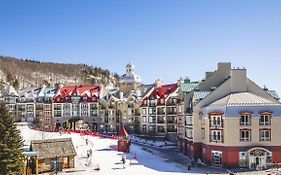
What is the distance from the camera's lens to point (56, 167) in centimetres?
4912

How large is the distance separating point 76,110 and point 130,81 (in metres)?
18.8

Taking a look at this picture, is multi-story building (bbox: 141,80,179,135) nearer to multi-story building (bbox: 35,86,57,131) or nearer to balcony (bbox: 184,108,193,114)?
balcony (bbox: 184,108,193,114)

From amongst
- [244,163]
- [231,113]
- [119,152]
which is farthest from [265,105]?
[119,152]

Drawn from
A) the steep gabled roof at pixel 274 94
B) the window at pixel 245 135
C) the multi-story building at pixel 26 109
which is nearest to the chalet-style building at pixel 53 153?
the window at pixel 245 135

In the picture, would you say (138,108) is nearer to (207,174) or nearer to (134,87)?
(134,87)

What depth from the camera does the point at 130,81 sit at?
379ft

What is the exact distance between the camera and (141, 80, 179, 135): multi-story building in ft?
278

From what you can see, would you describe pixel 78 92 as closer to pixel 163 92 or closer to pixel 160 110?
pixel 163 92

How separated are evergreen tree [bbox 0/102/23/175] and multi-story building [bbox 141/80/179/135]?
47.4 m

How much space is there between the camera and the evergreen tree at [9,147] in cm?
3959

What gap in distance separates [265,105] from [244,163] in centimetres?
866

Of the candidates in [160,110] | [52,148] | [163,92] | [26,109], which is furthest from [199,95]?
[26,109]

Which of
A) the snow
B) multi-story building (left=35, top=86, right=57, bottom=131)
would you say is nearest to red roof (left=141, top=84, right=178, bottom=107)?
the snow

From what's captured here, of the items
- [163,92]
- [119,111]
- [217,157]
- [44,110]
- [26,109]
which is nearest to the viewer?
[217,157]
